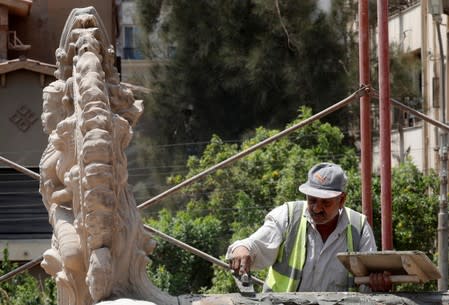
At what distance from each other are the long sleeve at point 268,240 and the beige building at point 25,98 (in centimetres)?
808

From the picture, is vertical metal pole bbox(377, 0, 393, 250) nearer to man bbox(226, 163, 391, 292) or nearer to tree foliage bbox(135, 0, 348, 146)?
man bbox(226, 163, 391, 292)

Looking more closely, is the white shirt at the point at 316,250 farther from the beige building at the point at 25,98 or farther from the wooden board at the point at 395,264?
the beige building at the point at 25,98

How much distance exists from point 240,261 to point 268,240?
0.44 m

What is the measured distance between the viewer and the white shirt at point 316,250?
8000 millimetres

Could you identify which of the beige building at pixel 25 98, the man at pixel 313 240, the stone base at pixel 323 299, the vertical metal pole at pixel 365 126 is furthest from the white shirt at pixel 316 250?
the beige building at pixel 25 98

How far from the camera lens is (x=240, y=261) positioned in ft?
25.0

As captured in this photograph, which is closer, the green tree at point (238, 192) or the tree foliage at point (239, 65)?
the green tree at point (238, 192)

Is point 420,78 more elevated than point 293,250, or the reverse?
point 293,250

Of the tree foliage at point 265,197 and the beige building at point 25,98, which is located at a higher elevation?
the beige building at point 25,98

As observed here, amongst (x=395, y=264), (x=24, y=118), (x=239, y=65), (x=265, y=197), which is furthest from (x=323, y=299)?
(x=239, y=65)

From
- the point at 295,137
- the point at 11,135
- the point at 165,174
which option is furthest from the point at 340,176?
the point at 165,174

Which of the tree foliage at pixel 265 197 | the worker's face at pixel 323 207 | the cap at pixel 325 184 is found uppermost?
the cap at pixel 325 184

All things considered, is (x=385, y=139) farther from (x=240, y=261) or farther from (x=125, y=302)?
(x=125, y=302)

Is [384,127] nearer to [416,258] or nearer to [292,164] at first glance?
[416,258]
